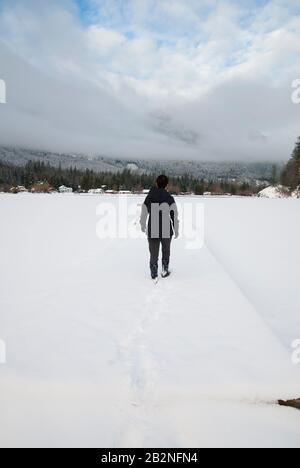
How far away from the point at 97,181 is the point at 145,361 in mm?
130819

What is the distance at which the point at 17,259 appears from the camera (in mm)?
8891

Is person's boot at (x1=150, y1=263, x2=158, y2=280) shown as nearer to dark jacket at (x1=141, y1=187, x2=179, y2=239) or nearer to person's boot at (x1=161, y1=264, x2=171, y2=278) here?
person's boot at (x1=161, y1=264, x2=171, y2=278)

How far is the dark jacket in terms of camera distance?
6.51m

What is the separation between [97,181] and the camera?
426 ft

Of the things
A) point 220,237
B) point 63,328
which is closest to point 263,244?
point 220,237

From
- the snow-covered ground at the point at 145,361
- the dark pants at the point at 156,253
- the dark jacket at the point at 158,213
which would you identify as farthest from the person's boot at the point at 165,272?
the dark jacket at the point at 158,213

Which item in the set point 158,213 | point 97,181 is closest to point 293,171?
point 158,213

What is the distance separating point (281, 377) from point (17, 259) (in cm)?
786

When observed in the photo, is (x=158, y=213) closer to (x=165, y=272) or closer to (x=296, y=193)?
(x=165, y=272)

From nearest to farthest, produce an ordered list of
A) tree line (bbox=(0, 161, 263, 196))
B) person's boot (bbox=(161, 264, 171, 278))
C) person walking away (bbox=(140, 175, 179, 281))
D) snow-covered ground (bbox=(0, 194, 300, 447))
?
snow-covered ground (bbox=(0, 194, 300, 447)), person walking away (bbox=(140, 175, 179, 281)), person's boot (bbox=(161, 264, 171, 278)), tree line (bbox=(0, 161, 263, 196))

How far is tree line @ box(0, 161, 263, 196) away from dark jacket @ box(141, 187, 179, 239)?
11960 cm

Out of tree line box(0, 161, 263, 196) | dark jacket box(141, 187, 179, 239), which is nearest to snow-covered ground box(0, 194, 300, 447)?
dark jacket box(141, 187, 179, 239)

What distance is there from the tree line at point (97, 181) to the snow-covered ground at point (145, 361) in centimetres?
12048
